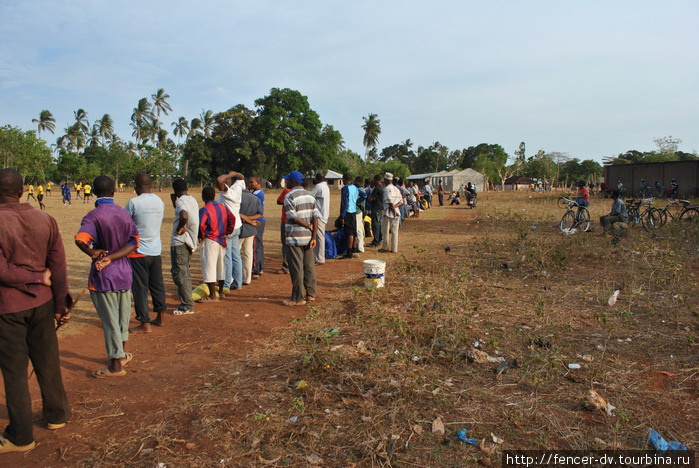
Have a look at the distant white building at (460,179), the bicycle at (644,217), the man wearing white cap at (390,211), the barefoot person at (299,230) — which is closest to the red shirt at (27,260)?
the barefoot person at (299,230)

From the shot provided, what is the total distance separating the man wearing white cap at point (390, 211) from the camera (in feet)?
32.3

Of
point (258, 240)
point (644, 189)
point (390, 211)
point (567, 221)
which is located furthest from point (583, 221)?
point (644, 189)

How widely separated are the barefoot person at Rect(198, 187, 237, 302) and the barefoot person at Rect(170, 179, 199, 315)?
0.62 ft

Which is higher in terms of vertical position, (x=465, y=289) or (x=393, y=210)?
(x=393, y=210)

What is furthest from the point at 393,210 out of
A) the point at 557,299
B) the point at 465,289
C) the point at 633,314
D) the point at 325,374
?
the point at 325,374

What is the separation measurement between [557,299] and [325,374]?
3.84m

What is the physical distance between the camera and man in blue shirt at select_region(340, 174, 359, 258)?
9.30 m

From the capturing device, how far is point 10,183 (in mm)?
3041

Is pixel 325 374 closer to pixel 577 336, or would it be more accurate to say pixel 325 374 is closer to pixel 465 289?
pixel 577 336

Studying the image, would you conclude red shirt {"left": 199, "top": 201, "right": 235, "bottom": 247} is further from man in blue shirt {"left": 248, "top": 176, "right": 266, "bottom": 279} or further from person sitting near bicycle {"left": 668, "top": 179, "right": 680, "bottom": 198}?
person sitting near bicycle {"left": 668, "top": 179, "right": 680, "bottom": 198}

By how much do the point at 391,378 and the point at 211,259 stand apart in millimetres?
3302

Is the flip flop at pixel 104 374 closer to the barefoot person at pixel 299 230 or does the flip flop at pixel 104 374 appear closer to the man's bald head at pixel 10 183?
the man's bald head at pixel 10 183

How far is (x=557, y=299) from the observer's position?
6223mm

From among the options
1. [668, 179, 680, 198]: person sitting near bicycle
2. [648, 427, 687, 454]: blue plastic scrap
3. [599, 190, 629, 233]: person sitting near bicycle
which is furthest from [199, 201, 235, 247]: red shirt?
[668, 179, 680, 198]: person sitting near bicycle
